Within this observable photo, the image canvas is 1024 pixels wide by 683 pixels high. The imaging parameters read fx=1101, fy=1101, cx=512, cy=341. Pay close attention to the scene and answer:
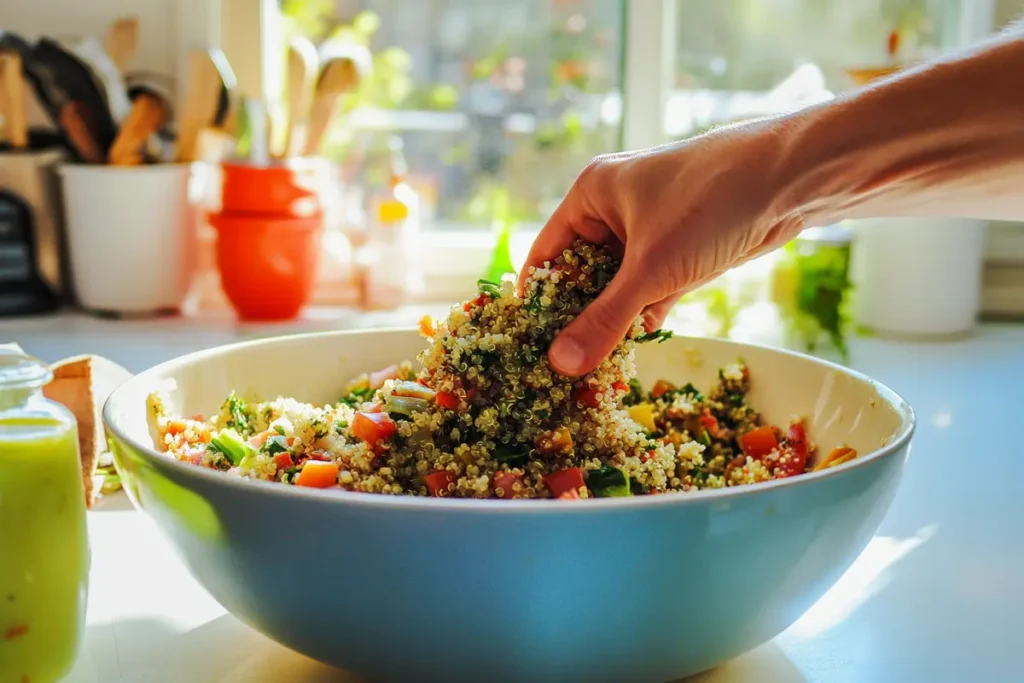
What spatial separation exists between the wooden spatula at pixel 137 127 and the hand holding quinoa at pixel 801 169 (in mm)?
1186

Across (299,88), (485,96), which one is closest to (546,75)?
(485,96)

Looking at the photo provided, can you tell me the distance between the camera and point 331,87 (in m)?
1.76

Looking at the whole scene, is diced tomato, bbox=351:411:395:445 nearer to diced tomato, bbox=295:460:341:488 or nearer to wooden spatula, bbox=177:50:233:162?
diced tomato, bbox=295:460:341:488

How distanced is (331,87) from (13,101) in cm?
51

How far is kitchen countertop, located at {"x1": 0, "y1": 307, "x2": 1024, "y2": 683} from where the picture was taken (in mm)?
751

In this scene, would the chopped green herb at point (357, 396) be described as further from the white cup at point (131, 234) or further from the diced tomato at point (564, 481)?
the white cup at point (131, 234)

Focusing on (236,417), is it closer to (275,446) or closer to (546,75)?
(275,446)

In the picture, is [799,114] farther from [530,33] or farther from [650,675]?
[530,33]

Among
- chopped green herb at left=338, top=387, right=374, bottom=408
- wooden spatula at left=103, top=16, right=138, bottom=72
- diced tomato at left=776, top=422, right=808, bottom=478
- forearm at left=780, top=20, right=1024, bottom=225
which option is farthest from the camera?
wooden spatula at left=103, top=16, right=138, bottom=72

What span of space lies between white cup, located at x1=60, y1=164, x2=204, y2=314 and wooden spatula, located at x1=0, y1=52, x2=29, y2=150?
0.11 metres

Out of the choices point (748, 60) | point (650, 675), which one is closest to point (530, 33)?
point (748, 60)

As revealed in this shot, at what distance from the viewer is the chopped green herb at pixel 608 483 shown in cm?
→ 78

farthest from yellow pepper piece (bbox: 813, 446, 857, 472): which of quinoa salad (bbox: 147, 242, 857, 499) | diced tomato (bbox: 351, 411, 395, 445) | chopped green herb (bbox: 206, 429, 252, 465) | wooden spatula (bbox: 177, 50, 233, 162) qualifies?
wooden spatula (bbox: 177, 50, 233, 162)

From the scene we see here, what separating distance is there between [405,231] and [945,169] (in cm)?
130
